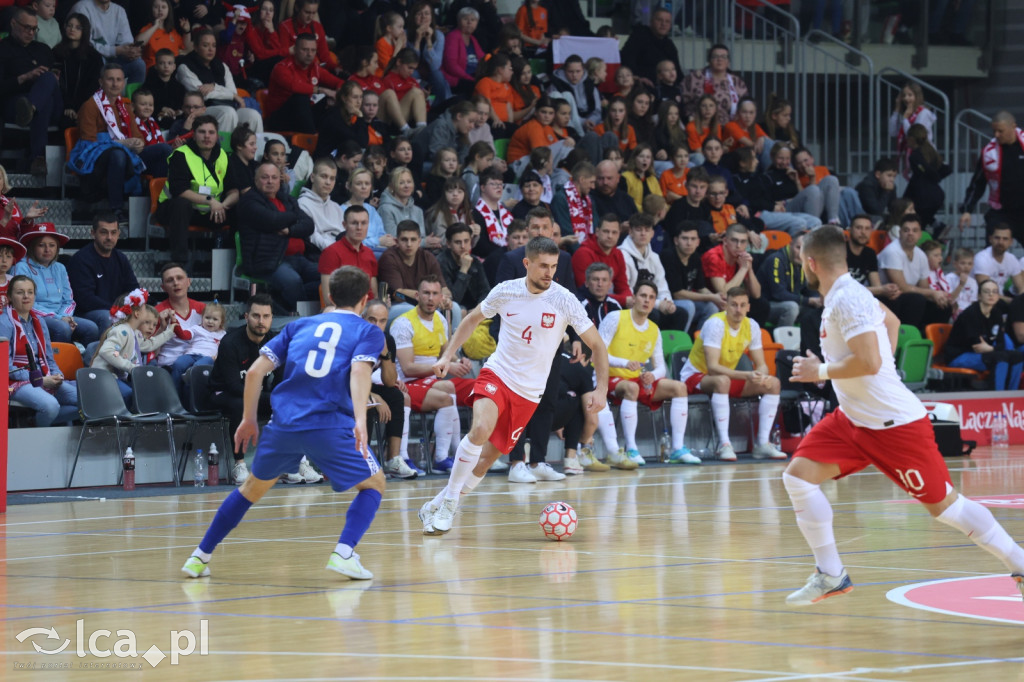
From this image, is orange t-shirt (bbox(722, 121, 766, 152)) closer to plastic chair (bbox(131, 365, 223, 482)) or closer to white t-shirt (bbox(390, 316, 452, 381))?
white t-shirt (bbox(390, 316, 452, 381))

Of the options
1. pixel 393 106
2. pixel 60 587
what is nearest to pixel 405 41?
pixel 393 106

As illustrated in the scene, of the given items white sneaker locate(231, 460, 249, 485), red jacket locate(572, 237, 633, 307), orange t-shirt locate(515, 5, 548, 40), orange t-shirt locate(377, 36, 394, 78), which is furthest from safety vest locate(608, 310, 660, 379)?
orange t-shirt locate(515, 5, 548, 40)

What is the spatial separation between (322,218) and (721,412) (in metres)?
4.97

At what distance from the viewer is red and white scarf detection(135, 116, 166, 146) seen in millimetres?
15710

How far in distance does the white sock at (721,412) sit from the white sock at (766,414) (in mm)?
438

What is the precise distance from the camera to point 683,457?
15.6m

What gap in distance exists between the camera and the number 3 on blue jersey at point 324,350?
7.49 m

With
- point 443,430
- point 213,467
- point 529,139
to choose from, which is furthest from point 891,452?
point 529,139

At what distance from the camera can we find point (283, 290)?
15.1 m

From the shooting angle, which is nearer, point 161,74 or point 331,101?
point 161,74

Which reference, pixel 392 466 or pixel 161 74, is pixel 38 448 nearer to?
pixel 392 466

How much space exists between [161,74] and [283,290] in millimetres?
3167

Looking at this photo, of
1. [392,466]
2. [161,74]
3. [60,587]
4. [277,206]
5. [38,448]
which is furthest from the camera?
[161,74]
